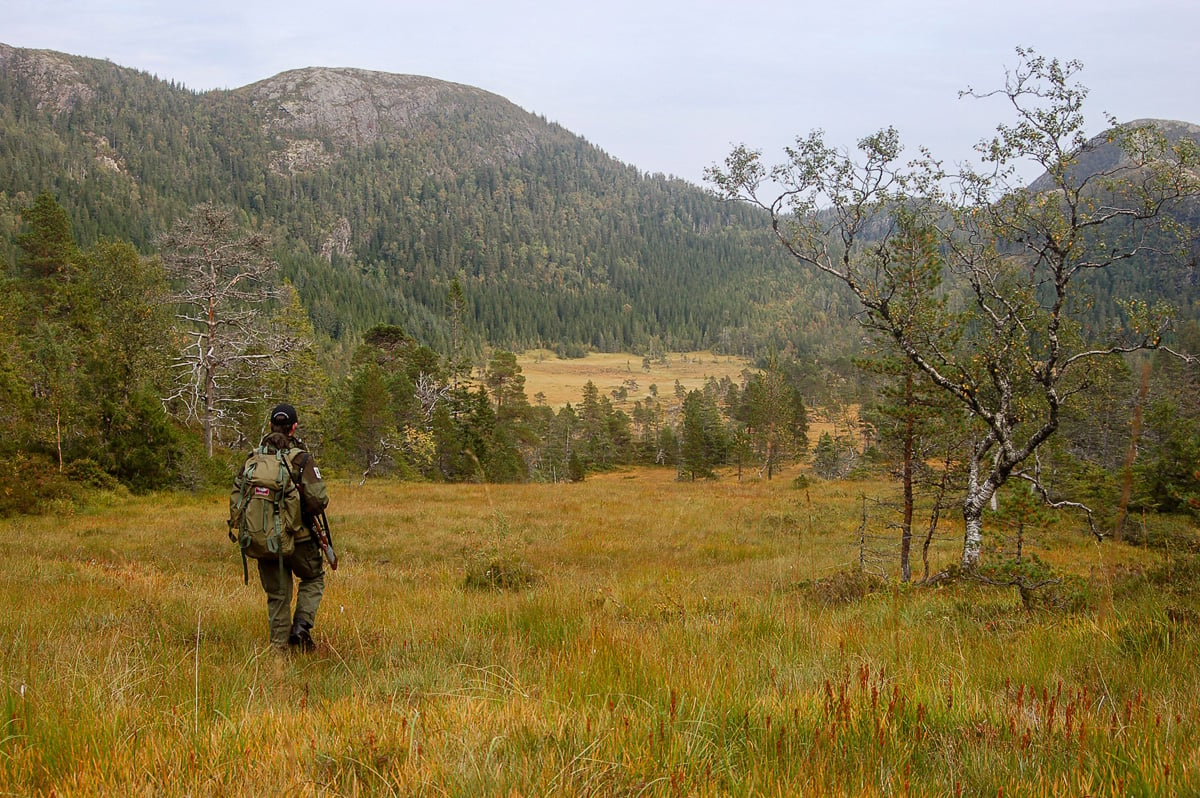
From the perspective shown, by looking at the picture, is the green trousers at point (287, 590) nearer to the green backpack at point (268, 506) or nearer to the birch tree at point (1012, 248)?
the green backpack at point (268, 506)

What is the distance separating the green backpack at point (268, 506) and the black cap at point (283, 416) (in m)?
0.26

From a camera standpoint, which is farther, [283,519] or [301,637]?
[301,637]

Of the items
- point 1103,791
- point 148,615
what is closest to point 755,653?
point 1103,791

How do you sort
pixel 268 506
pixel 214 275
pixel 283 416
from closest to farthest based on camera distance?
pixel 268 506
pixel 283 416
pixel 214 275

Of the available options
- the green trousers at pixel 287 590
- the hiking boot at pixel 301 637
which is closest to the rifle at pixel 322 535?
the green trousers at pixel 287 590

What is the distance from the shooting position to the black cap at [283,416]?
5203 millimetres

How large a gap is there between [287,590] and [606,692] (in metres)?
3.46

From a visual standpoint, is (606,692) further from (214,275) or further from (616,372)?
(616,372)

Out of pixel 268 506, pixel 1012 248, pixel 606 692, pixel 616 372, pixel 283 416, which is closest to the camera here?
pixel 606 692

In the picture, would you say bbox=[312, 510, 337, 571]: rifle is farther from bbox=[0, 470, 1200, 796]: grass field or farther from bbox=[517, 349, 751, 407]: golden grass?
bbox=[517, 349, 751, 407]: golden grass

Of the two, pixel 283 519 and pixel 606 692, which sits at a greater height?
pixel 283 519

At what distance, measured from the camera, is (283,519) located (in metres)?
5.11

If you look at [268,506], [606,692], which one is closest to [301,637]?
[268,506]

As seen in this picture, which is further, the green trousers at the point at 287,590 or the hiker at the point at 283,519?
the green trousers at the point at 287,590
